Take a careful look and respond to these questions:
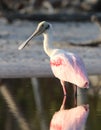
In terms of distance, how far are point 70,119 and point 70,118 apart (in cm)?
10

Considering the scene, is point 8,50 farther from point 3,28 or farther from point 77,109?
point 77,109

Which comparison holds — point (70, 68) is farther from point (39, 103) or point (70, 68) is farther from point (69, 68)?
point (39, 103)

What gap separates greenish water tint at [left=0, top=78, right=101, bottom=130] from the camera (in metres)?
8.34

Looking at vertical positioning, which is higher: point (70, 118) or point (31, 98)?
point (70, 118)

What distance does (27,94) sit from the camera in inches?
439

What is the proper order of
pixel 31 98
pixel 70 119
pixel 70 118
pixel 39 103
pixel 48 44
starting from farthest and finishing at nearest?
pixel 48 44 → pixel 31 98 → pixel 39 103 → pixel 70 118 → pixel 70 119

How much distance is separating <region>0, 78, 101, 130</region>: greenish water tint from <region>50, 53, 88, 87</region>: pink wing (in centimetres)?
37

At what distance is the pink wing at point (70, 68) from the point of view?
998cm

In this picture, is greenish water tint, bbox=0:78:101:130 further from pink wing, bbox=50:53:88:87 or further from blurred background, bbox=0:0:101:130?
pink wing, bbox=50:53:88:87

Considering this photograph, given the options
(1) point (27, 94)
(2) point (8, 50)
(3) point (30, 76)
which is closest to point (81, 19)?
(2) point (8, 50)

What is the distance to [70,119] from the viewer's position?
875 centimetres

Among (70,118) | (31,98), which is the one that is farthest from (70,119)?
(31,98)

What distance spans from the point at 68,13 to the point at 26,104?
11847mm

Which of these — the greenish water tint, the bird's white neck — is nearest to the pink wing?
the greenish water tint
